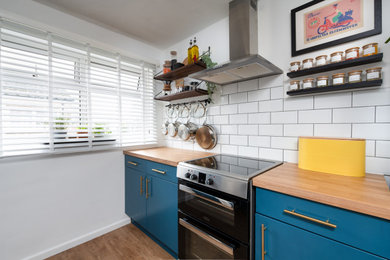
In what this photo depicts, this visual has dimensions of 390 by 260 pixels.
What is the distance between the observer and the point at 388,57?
104 cm

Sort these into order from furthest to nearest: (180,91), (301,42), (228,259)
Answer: (180,91)
(301,42)
(228,259)

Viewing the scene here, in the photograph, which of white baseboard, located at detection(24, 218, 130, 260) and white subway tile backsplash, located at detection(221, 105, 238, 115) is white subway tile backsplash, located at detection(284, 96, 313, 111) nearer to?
white subway tile backsplash, located at detection(221, 105, 238, 115)

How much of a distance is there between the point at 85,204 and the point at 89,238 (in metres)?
0.39

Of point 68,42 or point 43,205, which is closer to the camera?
point 43,205

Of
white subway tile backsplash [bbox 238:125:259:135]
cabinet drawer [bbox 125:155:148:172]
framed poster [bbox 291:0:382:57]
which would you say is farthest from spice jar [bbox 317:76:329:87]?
cabinet drawer [bbox 125:155:148:172]

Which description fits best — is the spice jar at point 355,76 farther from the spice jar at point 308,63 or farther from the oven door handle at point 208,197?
the oven door handle at point 208,197

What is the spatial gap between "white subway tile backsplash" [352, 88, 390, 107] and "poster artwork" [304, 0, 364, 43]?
0.44 metres

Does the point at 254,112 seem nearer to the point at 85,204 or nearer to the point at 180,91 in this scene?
the point at 180,91

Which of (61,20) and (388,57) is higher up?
(61,20)

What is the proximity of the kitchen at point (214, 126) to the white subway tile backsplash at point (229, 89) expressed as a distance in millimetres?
11

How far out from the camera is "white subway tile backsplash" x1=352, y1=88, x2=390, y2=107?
1.05m

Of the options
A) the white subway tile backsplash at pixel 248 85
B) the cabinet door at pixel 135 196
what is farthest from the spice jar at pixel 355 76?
the cabinet door at pixel 135 196

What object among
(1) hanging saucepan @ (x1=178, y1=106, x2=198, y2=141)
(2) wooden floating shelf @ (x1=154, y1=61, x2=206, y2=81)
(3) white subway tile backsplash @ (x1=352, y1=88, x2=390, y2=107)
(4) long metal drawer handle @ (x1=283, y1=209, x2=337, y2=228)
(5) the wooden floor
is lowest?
(5) the wooden floor

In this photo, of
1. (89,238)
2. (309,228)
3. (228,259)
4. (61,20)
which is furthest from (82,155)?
(309,228)
